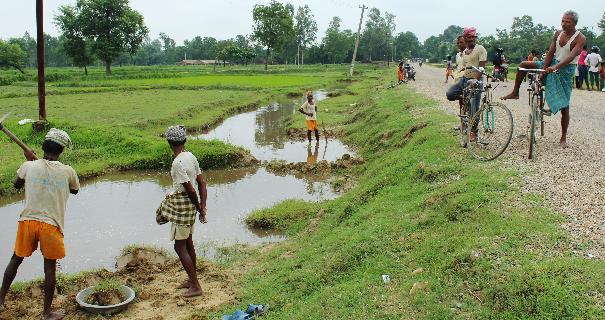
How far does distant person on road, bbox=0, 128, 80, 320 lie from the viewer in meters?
5.16

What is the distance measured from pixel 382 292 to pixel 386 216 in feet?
7.28

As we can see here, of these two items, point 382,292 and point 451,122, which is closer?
point 382,292

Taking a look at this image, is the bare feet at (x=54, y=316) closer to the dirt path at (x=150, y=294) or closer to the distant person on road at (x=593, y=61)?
the dirt path at (x=150, y=294)

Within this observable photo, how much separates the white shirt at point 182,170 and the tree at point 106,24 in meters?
51.9

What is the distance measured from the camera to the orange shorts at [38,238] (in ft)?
17.1

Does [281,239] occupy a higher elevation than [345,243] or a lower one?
lower

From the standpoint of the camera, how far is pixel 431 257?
4.96m

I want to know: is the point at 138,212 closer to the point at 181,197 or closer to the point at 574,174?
the point at 181,197

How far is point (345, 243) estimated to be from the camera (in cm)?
611

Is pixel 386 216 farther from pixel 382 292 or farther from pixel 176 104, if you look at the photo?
pixel 176 104

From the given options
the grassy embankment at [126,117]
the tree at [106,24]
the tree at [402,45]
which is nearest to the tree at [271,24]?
the tree at [106,24]

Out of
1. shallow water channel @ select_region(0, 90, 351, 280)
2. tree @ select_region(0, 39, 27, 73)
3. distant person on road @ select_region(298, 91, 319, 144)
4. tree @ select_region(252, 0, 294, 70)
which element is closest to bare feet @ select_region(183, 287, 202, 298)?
shallow water channel @ select_region(0, 90, 351, 280)

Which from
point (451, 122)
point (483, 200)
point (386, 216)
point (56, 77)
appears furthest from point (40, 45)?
point (56, 77)

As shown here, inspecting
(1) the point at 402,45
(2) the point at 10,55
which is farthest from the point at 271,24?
(1) the point at 402,45
